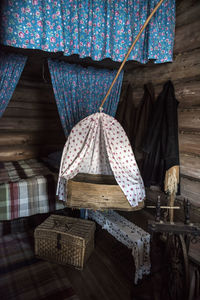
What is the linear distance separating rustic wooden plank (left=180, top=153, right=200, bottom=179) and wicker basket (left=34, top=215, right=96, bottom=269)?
4.07 ft

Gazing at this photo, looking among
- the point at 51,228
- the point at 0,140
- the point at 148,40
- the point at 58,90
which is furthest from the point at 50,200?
the point at 148,40

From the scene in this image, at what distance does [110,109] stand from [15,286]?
2.28 m

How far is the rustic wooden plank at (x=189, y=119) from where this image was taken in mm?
2264

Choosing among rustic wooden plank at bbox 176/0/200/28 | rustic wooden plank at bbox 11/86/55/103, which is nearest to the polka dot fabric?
rustic wooden plank at bbox 176/0/200/28

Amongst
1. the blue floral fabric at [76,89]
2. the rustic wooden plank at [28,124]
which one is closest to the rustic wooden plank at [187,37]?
the blue floral fabric at [76,89]

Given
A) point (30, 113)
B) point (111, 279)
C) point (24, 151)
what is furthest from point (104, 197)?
point (30, 113)

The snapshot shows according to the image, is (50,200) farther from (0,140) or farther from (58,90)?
(0,140)

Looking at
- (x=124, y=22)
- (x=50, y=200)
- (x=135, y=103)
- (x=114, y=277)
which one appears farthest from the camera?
(x=135, y=103)

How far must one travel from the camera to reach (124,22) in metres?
2.34

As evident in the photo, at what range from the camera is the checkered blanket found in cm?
257

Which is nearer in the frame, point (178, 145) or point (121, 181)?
point (121, 181)

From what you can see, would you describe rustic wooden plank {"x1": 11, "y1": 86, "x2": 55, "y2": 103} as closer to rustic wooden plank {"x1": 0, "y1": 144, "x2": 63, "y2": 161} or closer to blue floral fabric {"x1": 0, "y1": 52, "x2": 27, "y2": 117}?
rustic wooden plank {"x1": 0, "y1": 144, "x2": 63, "y2": 161}

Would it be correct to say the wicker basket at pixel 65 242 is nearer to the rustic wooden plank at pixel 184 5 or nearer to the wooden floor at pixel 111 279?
the wooden floor at pixel 111 279

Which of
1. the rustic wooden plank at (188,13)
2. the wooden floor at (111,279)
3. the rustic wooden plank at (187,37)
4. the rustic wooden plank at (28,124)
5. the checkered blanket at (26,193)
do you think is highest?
the rustic wooden plank at (188,13)
